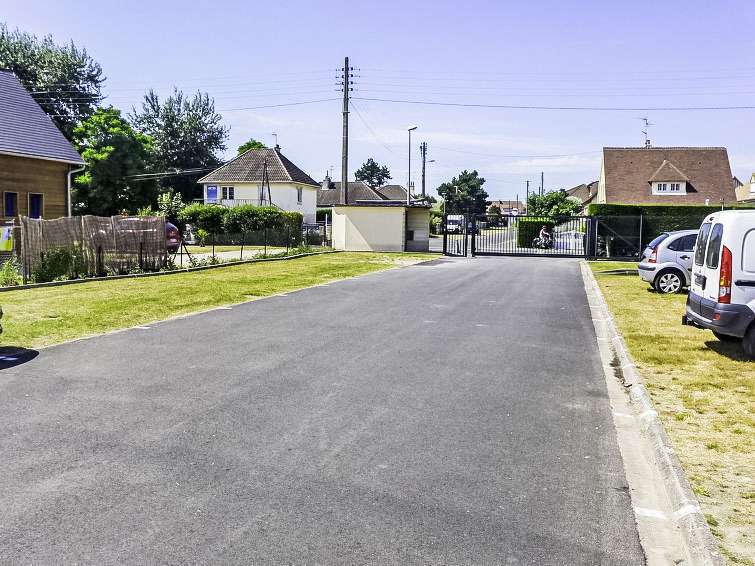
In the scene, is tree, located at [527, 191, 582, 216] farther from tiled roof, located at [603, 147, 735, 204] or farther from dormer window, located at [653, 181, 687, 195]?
dormer window, located at [653, 181, 687, 195]

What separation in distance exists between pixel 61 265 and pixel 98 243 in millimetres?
1486

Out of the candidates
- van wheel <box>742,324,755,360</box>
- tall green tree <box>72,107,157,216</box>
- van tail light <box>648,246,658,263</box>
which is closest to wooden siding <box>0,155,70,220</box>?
tall green tree <box>72,107,157,216</box>

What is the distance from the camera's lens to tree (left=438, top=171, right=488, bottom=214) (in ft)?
407

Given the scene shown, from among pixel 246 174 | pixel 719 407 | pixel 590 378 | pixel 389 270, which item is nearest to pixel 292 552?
pixel 719 407

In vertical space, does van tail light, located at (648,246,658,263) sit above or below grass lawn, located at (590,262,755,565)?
above

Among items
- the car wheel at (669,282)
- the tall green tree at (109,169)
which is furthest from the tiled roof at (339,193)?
the car wheel at (669,282)

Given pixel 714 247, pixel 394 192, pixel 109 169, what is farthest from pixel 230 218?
pixel 394 192

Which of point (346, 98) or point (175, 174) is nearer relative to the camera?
point (346, 98)

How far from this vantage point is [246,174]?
2173 inches

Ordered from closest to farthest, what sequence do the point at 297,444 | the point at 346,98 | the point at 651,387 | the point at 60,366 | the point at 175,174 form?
the point at 297,444
the point at 651,387
the point at 60,366
the point at 346,98
the point at 175,174

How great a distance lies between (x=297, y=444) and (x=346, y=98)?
37922mm

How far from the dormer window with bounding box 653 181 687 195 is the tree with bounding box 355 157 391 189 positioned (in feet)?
285

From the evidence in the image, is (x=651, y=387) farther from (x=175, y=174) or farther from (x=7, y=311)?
(x=175, y=174)

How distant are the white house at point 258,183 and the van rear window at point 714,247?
1805 inches
